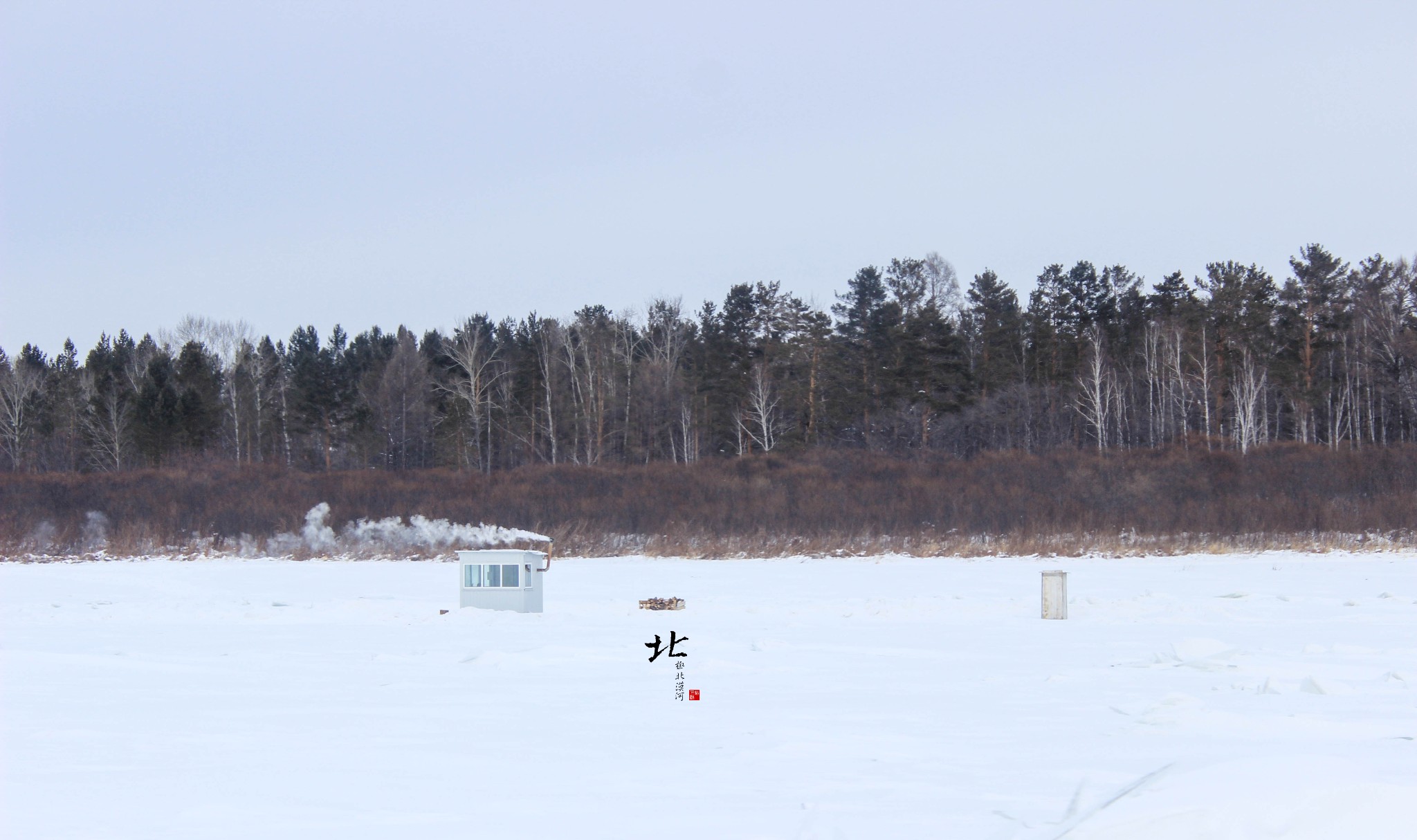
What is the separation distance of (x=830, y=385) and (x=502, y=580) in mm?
38806

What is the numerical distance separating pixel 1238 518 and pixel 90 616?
23963 mm

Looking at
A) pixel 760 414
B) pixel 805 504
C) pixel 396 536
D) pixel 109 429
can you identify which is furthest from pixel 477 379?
pixel 396 536

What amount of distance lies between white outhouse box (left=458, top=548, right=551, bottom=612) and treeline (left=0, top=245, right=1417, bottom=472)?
109ft

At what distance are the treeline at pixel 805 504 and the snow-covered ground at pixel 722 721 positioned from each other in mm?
11800

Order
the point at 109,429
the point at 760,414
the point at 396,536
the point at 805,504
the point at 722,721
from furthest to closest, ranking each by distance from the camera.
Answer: the point at 109,429, the point at 760,414, the point at 805,504, the point at 396,536, the point at 722,721

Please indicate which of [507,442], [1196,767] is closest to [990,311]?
[507,442]

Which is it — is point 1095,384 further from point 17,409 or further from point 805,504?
point 17,409

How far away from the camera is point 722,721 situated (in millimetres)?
7355

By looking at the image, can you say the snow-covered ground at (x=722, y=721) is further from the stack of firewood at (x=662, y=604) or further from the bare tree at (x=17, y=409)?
the bare tree at (x=17, y=409)

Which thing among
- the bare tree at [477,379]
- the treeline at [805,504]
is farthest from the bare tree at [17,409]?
the treeline at [805,504]

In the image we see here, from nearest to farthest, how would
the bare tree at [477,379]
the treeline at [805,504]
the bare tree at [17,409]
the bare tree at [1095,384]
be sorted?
1. the treeline at [805,504]
2. the bare tree at [1095,384]
3. the bare tree at [477,379]
4. the bare tree at [17,409]

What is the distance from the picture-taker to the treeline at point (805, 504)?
26.3m

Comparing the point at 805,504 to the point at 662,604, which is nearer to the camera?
the point at 662,604

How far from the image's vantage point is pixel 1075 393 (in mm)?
51031
